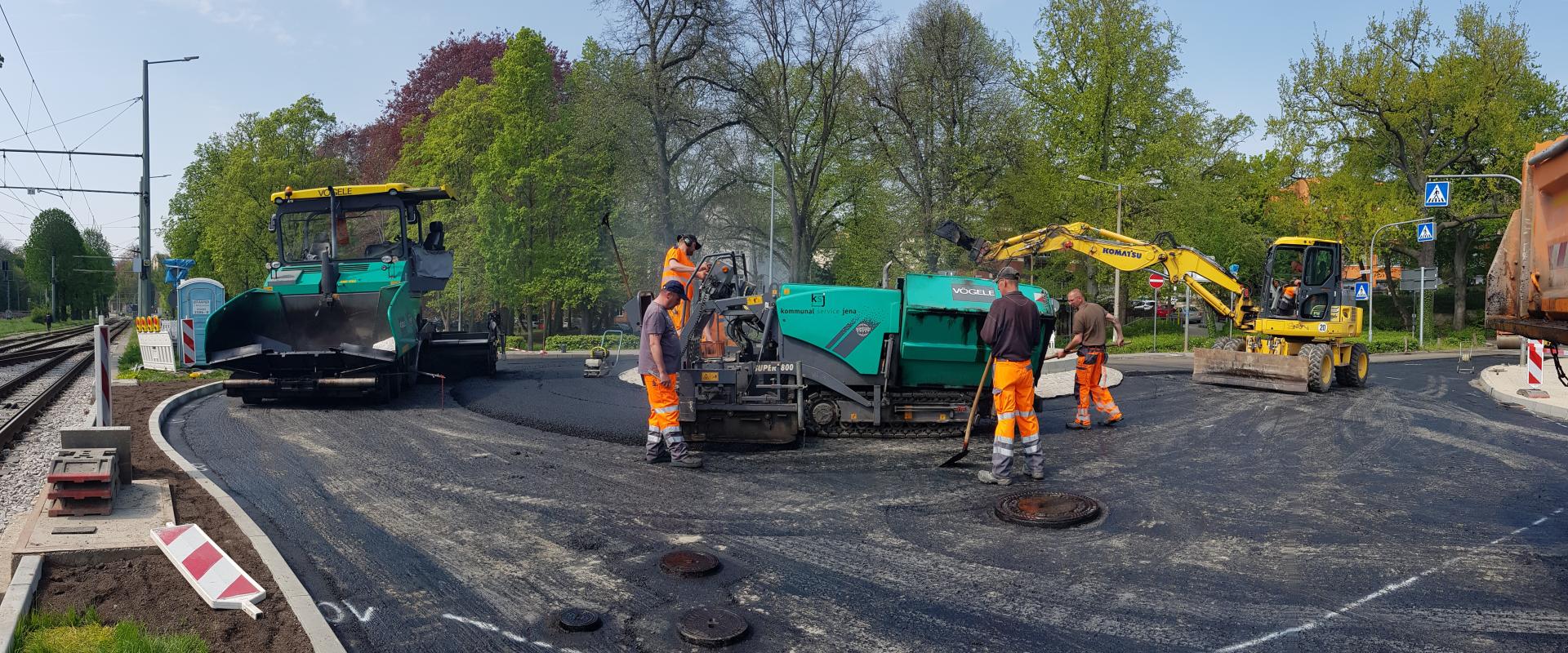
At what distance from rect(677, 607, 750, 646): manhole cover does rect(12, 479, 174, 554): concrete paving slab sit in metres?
3.13

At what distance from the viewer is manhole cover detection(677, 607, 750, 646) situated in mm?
3973

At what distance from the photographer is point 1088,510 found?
20.1 feet

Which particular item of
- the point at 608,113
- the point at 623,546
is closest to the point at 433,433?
the point at 623,546

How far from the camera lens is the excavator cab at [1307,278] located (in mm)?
15586

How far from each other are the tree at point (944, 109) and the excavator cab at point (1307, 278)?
1394 cm

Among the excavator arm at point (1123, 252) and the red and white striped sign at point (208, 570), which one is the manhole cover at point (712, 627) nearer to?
the red and white striped sign at point (208, 570)

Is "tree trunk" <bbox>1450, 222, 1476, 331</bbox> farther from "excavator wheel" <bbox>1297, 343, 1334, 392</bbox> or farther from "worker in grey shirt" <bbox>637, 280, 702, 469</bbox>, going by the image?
"worker in grey shirt" <bbox>637, 280, 702, 469</bbox>

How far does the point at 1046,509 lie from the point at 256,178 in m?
41.8

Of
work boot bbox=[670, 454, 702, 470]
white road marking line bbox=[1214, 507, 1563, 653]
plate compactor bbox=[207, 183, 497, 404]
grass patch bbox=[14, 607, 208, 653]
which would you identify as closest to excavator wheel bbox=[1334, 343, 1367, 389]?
white road marking line bbox=[1214, 507, 1563, 653]

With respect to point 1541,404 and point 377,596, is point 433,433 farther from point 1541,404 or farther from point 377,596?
point 1541,404

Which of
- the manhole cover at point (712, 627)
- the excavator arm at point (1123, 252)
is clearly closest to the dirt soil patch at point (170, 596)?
the manhole cover at point (712, 627)

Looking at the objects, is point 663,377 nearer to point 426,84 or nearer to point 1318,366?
point 1318,366

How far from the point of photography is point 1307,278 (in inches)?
616

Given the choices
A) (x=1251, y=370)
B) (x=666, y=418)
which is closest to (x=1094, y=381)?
(x=666, y=418)
